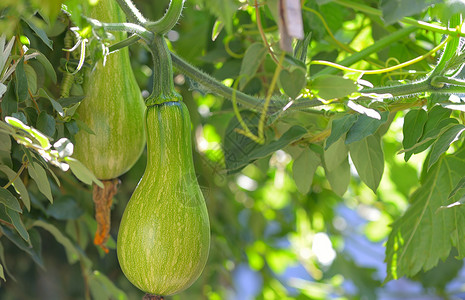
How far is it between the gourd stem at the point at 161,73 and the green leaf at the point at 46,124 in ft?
0.28

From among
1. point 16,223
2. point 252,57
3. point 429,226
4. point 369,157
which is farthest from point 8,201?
point 429,226

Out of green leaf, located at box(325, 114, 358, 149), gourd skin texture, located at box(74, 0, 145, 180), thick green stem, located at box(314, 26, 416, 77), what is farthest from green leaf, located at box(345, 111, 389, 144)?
gourd skin texture, located at box(74, 0, 145, 180)

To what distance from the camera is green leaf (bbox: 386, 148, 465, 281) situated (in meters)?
0.60

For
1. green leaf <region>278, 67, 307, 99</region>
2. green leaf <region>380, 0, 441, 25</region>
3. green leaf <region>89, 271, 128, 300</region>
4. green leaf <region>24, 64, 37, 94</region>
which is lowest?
green leaf <region>89, 271, 128, 300</region>

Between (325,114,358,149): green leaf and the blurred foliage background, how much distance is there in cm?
7

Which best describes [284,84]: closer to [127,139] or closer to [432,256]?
[127,139]

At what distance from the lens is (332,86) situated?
1.46 ft

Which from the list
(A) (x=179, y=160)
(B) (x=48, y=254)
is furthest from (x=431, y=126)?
(B) (x=48, y=254)

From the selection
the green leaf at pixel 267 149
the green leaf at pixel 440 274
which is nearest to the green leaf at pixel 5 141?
the green leaf at pixel 267 149

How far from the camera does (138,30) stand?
1.46 feet

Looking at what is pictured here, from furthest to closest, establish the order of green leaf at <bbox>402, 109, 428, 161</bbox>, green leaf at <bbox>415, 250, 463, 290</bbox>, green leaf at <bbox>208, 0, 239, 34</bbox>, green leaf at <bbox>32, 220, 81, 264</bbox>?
green leaf at <bbox>415, 250, 463, 290</bbox>, green leaf at <bbox>32, 220, 81, 264</bbox>, green leaf at <bbox>402, 109, 428, 161</bbox>, green leaf at <bbox>208, 0, 239, 34</bbox>

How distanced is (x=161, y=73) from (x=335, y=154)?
0.20m

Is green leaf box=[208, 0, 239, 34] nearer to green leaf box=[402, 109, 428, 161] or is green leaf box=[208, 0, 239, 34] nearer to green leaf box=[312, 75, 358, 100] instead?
green leaf box=[312, 75, 358, 100]

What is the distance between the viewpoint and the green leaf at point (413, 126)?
0.53 metres
